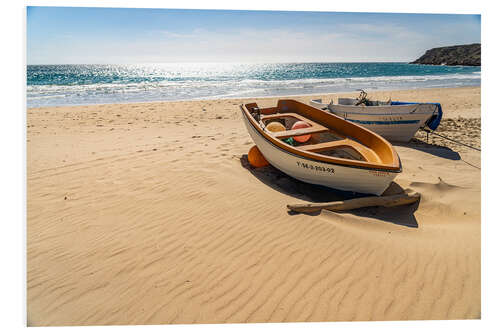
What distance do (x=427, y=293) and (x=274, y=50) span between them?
4.16 m

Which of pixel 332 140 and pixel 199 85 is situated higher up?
pixel 199 85

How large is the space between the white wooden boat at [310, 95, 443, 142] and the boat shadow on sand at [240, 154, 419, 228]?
9.49 ft

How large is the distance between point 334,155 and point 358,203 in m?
1.23

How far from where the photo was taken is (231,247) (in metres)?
2.95

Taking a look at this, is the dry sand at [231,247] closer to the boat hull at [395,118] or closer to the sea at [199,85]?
the boat hull at [395,118]

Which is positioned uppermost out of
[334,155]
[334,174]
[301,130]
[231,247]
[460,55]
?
[460,55]

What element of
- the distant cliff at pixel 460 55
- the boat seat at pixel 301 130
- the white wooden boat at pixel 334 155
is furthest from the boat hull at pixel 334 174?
the distant cliff at pixel 460 55

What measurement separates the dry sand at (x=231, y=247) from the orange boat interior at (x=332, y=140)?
0.66 metres

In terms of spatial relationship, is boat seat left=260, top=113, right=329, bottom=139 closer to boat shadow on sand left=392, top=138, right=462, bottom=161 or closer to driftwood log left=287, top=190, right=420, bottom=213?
driftwood log left=287, top=190, right=420, bottom=213

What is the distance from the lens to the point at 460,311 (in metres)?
2.31

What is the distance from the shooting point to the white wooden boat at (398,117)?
618cm

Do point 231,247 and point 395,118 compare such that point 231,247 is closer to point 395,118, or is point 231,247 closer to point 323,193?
point 323,193

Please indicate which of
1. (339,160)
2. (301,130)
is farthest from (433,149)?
(339,160)

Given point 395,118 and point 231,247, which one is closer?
point 231,247
